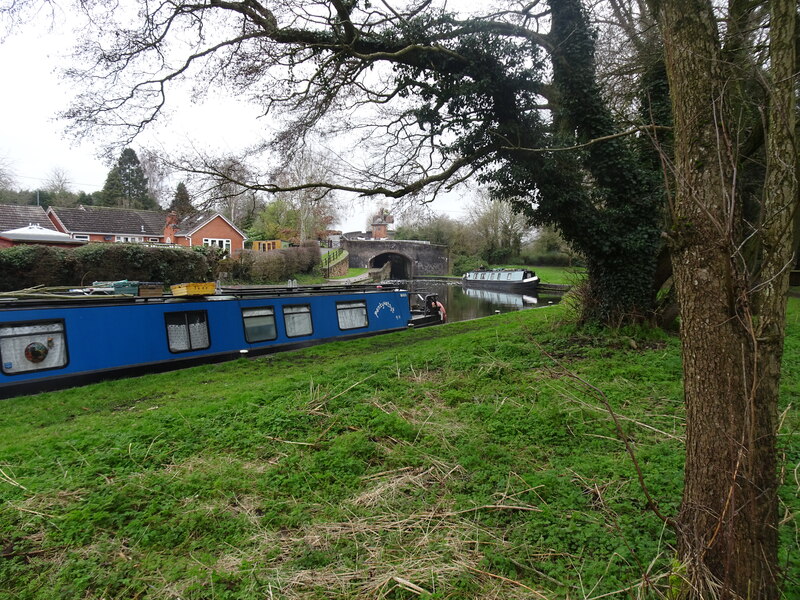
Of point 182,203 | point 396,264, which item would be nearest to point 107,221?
point 182,203

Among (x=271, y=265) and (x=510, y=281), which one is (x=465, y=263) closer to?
(x=510, y=281)

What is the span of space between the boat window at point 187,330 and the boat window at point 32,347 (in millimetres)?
1726

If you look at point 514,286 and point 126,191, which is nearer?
point 514,286

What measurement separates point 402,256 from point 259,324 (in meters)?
42.3

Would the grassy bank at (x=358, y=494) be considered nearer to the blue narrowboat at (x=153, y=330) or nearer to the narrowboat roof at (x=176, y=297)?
the blue narrowboat at (x=153, y=330)

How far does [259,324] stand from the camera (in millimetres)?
10266

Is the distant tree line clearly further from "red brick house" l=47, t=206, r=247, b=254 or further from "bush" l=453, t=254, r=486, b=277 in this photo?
"red brick house" l=47, t=206, r=247, b=254

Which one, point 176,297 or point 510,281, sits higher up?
point 176,297

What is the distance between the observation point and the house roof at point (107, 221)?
30.1 m

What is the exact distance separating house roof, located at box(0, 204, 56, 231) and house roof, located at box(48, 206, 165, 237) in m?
4.20

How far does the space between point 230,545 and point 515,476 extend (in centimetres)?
187

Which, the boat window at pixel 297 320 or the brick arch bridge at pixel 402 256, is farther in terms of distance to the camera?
the brick arch bridge at pixel 402 256

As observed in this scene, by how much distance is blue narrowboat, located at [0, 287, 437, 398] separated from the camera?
23.3ft

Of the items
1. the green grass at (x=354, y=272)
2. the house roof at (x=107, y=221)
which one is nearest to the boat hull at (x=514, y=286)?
the green grass at (x=354, y=272)
